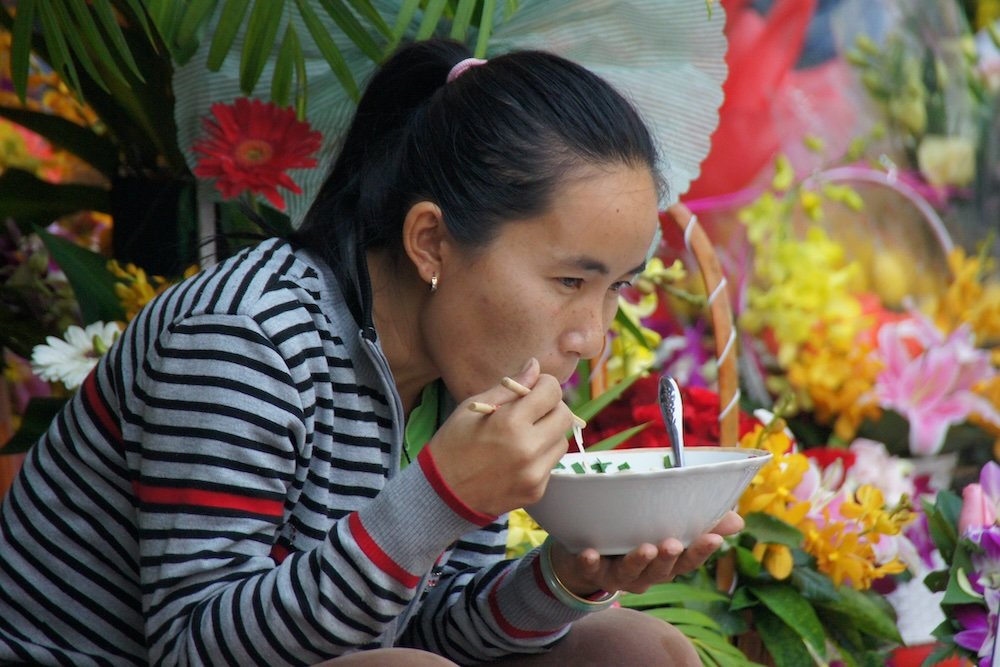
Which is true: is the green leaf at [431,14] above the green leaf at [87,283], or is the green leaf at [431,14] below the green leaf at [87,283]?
above

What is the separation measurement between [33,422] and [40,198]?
327 mm

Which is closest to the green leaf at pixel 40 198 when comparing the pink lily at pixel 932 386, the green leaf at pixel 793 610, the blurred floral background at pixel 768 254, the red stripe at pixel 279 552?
the blurred floral background at pixel 768 254

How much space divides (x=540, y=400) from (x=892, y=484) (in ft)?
3.56

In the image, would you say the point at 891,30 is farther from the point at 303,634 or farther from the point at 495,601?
the point at 303,634

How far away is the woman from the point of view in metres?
0.93

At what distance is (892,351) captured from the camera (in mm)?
2111

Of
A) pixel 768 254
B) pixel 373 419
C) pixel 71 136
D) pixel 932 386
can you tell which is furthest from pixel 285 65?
pixel 932 386

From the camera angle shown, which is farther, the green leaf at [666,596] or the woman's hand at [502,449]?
the green leaf at [666,596]

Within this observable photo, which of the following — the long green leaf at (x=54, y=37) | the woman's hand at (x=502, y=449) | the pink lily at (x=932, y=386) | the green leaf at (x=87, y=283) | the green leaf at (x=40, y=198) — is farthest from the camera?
the pink lily at (x=932, y=386)

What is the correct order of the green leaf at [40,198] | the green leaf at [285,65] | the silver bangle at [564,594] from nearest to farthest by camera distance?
the silver bangle at [564,594] < the green leaf at [285,65] < the green leaf at [40,198]

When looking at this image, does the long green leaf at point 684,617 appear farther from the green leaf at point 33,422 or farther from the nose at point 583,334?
the green leaf at point 33,422

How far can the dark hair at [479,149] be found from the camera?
1.09 meters

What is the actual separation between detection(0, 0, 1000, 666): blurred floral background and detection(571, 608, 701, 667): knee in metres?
0.27

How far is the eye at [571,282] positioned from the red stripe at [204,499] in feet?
1.01
